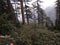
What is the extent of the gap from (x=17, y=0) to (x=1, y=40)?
894 centimetres

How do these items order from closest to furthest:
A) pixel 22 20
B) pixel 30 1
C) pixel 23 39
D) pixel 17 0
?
pixel 23 39 < pixel 22 20 < pixel 17 0 < pixel 30 1

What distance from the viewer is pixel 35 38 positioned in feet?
39.4

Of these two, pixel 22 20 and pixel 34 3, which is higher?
pixel 34 3

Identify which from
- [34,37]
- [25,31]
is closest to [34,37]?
[34,37]

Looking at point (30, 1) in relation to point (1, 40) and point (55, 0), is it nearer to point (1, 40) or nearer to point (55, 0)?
point (55, 0)

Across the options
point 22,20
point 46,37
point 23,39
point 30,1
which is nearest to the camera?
point 23,39

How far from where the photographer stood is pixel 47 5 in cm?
2159

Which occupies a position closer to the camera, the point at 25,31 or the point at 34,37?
the point at 34,37

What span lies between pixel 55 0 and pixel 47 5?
112cm

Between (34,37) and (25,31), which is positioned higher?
(25,31)

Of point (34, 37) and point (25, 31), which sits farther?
point (25, 31)

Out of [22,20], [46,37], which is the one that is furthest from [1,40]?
[22,20]

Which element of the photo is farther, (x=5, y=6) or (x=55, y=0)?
(x=55, y=0)

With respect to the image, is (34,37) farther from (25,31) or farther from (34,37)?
(25,31)
